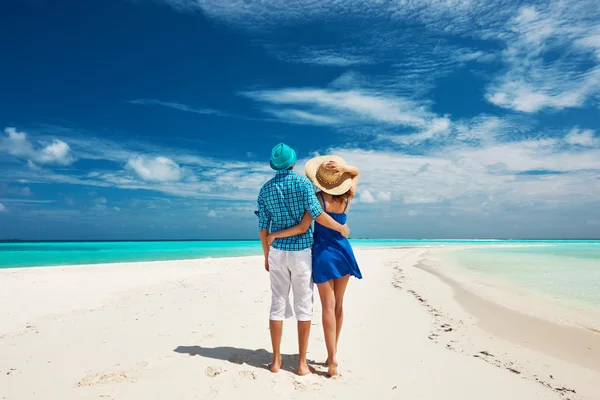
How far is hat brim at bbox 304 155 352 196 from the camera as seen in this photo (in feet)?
12.1

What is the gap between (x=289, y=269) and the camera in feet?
11.9

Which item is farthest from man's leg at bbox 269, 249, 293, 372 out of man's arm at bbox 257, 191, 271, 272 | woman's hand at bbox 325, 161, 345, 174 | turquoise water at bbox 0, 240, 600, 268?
turquoise water at bbox 0, 240, 600, 268

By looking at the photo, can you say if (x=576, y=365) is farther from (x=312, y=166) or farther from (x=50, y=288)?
(x=50, y=288)

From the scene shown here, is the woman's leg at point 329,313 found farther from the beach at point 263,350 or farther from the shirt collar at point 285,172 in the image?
the shirt collar at point 285,172

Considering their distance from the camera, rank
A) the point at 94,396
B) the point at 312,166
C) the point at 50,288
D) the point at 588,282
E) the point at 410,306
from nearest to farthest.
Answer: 1. the point at 94,396
2. the point at 312,166
3. the point at 410,306
4. the point at 50,288
5. the point at 588,282

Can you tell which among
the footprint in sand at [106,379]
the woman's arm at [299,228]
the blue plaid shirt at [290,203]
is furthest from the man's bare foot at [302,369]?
the footprint in sand at [106,379]

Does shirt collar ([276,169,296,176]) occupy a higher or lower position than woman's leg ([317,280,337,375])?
higher

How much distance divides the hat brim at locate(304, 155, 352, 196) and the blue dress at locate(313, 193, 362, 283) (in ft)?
0.47

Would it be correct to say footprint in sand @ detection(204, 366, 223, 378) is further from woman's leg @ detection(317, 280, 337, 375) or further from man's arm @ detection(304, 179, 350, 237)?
man's arm @ detection(304, 179, 350, 237)

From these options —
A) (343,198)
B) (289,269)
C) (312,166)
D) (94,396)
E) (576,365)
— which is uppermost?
(312,166)

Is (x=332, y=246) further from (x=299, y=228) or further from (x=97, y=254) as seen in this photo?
(x=97, y=254)

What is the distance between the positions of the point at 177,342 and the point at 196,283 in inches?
232

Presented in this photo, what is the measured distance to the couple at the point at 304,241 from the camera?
357 centimetres

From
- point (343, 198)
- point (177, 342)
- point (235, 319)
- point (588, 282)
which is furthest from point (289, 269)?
point (588, 282)
